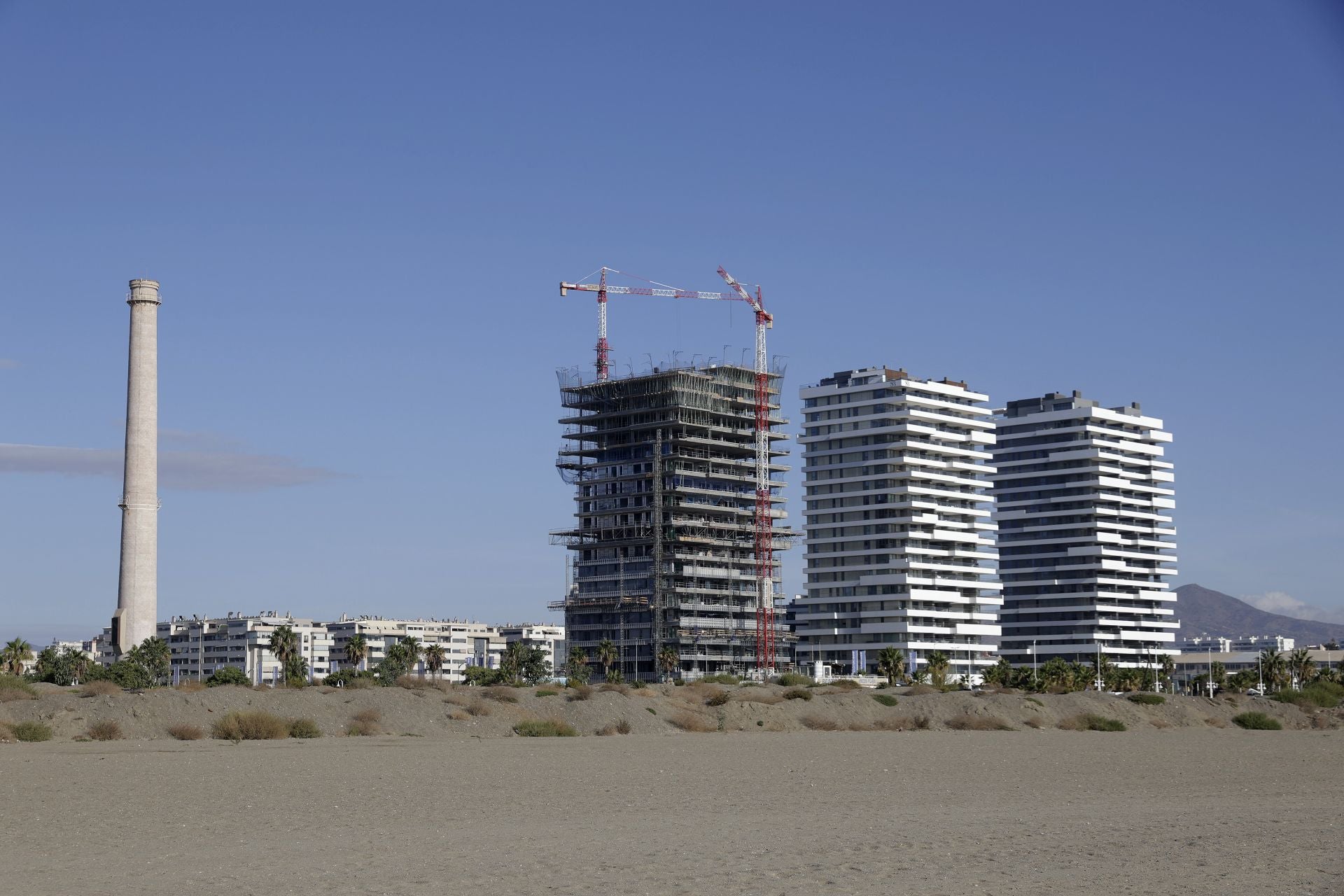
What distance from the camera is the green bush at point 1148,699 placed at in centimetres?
7769

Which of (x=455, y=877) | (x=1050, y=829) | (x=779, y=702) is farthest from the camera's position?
(x=779, y=702)

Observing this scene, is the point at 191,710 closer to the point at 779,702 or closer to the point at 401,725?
the point at 401,725

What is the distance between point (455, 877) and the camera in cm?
2012

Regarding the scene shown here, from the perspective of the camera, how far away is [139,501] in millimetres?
141375

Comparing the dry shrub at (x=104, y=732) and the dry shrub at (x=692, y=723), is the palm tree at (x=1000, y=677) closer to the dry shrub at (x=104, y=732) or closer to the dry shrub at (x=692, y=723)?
the dry shrub at (x=692, y=723)

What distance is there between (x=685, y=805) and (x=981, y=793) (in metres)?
7.60

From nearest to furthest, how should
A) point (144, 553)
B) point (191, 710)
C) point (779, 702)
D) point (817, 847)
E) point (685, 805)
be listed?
point (817, 847), point (685, 805), point (191, 710), point (779, 702), point (144, 553)

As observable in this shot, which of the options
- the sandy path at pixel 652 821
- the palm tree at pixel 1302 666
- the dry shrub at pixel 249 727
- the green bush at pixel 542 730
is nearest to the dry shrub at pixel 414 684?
the green bush at pixel 542 730

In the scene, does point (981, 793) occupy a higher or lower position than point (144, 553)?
lower

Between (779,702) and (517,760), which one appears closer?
(517,760)

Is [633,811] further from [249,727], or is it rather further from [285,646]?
[285,646]

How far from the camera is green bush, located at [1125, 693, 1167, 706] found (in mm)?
77688

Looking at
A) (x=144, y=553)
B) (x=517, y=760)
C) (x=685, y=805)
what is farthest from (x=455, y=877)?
(x=144, y=553)

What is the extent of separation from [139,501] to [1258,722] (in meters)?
103
